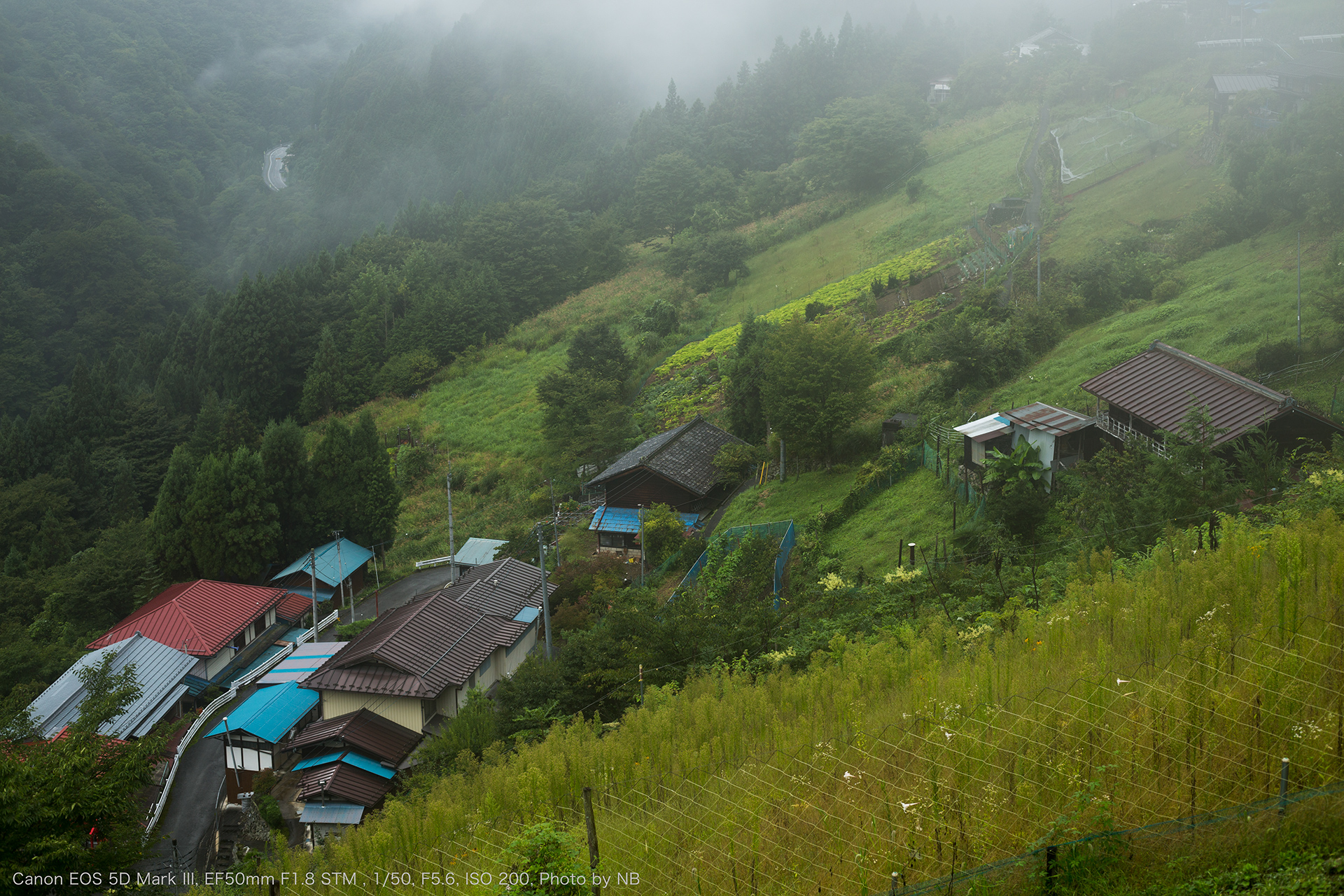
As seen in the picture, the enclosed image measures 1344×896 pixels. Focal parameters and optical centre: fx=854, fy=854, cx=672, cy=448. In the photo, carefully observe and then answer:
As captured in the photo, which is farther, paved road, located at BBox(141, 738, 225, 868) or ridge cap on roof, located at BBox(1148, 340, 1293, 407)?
paved road, located at BBox(141, 738, 225, 868)

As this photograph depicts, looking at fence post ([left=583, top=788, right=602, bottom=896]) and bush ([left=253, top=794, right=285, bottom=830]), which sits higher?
fence post ([left=583, top=788, right=602, bottom=896])

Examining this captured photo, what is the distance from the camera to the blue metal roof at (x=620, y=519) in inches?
1051

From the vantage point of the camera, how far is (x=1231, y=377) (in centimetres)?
1638

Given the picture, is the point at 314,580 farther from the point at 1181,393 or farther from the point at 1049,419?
the point at 1181,393

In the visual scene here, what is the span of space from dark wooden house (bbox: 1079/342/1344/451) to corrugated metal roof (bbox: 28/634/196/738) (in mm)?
22893

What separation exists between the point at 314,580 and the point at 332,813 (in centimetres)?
1084

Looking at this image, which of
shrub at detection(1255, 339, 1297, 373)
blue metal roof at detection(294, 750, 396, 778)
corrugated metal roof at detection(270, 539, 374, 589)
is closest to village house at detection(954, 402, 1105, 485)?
shrub at detection(1255, 339, 1297, 373)

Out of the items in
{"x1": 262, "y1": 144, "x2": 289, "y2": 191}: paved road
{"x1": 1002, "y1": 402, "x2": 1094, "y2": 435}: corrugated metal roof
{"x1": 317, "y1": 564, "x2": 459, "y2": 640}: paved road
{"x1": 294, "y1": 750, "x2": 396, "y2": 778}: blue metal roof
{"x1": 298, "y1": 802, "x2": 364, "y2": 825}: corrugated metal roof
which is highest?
{"x1": 262, "y1": 144, "x2": 289, "y2": 191}: paved road

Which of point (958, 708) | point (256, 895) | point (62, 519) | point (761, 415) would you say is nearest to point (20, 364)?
point (62, 519)

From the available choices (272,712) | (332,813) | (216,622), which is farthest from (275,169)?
(332,813)

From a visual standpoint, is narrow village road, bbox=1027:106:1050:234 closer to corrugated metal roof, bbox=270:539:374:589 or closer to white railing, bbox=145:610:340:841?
corrugated metal roof, bbox=270:539:374:589

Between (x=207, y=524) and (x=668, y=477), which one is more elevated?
(x=668, y=477)

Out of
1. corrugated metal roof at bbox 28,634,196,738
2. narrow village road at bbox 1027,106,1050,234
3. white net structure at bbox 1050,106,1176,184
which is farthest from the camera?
white net structure at bbox 1050,106,1176,184

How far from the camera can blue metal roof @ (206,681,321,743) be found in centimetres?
1866
